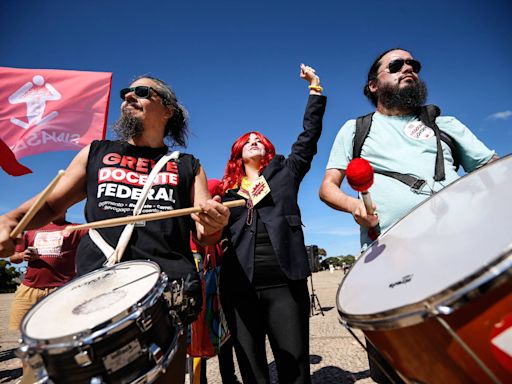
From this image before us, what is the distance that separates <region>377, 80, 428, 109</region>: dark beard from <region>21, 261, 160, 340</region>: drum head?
6.83 ft

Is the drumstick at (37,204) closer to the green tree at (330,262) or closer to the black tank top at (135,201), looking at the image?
the black tank top at (135,201)

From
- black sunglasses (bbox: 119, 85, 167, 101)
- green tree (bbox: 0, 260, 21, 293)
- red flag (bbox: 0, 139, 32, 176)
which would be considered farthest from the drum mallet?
green tree (bbox: 0, 260, 21, 293)

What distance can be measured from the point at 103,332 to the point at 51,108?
16.0 feet

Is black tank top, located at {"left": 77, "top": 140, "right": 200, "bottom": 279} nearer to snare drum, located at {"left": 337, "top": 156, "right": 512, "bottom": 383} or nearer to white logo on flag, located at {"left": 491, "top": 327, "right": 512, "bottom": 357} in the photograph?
snare drum, located at {"left": 337, "top": 156, "right": 512, "bottom": 383}

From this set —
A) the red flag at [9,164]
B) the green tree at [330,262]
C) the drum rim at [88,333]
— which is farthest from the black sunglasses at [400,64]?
the green tree at [330,262]

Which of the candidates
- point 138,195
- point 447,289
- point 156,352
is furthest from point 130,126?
point 447,289

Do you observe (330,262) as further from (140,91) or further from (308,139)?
(140,91)

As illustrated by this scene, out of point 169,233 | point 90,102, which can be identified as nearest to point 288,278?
point 169,233

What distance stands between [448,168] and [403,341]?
1455 millimetres

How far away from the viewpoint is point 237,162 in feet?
9.58

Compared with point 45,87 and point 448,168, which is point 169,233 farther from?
point 45,87

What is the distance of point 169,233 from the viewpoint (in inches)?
69.4

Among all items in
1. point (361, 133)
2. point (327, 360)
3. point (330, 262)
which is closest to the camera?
point (361, 133)

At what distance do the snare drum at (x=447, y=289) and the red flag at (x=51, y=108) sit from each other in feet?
14.4
